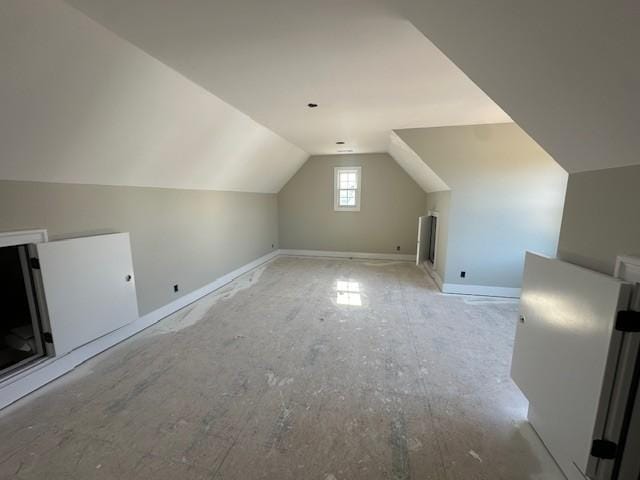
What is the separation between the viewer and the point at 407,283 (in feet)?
14.7

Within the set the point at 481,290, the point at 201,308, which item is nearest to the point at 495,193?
the point at 481,290

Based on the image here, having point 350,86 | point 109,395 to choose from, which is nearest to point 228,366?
point 109,395

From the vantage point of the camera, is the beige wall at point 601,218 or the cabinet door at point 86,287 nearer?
the beige wall at point 601,218

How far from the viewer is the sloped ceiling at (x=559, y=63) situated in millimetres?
778

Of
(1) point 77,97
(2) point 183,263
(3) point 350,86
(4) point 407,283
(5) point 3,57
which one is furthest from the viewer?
(4) point 407,283

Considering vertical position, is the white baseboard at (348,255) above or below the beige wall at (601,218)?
below

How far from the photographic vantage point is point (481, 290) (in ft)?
12.9

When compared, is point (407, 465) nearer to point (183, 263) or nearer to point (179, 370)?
point (179, 370)

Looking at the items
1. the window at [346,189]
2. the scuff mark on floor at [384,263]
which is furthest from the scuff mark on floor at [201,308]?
the window at [346,189]

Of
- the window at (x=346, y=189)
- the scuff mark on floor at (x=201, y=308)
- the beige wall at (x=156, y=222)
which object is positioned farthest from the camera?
the window at (x=346, y=189)

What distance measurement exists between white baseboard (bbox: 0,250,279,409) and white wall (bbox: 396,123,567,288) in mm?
3904

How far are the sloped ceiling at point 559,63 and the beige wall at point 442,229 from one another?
2657 millimetres

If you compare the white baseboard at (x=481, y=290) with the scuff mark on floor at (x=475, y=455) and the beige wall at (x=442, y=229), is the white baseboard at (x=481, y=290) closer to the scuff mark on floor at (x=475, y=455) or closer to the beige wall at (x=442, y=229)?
the beige wall at (x=442, y=229)

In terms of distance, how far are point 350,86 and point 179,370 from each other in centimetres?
285
